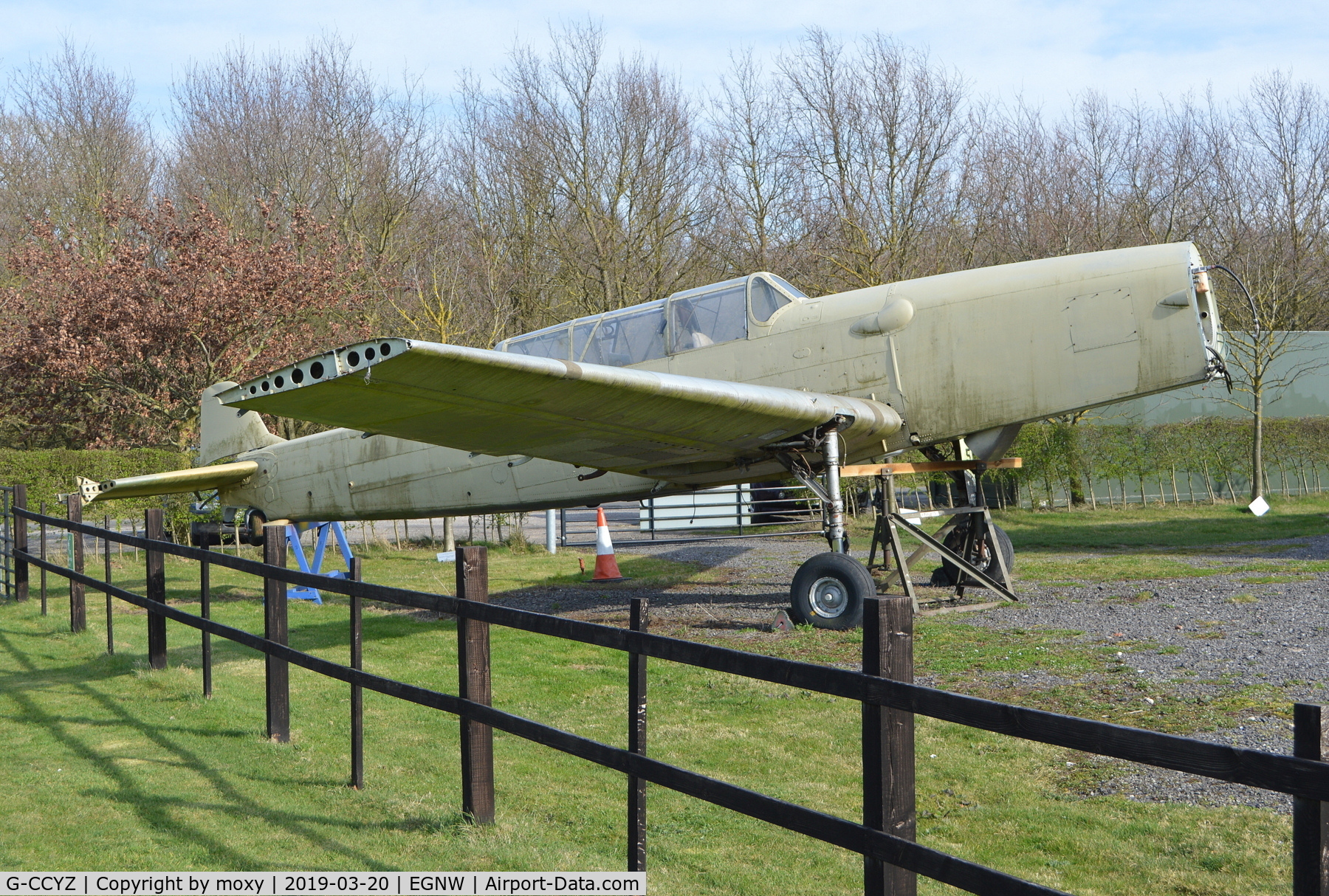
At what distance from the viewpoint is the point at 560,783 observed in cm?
498

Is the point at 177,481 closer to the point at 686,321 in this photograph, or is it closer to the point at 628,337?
the point at 628,337

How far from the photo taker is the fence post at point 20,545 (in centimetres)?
1130

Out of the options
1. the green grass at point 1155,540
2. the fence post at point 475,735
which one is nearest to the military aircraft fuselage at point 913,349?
the green grass at point 1155,540

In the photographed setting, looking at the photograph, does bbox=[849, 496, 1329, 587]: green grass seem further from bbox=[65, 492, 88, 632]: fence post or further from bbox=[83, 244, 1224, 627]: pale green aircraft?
bbox=[65, 492, 88, 632]: fence post

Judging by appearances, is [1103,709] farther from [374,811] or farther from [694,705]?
[374,811]

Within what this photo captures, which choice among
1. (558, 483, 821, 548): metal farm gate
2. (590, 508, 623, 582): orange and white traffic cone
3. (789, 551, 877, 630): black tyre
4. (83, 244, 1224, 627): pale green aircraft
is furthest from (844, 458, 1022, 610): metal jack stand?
(558, 483, 821, 548): metal farm gate

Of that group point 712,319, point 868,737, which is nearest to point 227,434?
point 712,319

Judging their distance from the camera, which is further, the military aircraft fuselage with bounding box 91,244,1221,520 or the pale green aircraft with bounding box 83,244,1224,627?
the military aircraft fuselage with bounding box 91,244,1221,520

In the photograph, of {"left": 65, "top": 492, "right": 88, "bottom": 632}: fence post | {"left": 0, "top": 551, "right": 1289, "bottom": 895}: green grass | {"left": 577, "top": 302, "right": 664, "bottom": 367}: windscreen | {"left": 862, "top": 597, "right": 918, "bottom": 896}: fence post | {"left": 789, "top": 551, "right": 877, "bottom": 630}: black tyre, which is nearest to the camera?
{"left": 862, "top": 597, "right": 918, "bottom": 896}: fence post

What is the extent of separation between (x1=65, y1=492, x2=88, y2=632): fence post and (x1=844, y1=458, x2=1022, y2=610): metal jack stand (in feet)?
24.4

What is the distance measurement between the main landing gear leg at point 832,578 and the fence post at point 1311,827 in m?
6.74

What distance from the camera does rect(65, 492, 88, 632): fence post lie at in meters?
9.52

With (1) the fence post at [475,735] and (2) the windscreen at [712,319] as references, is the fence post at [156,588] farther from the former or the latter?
(2) the windscreen at [712,319]

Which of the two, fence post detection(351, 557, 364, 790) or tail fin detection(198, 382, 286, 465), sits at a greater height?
tail fin detection(198, 382, 286, 465)
